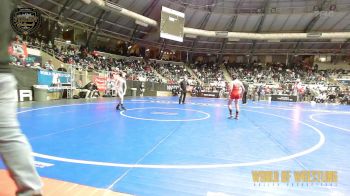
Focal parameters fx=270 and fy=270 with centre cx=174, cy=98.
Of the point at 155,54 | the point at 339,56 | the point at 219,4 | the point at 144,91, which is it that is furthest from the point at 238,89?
the point at 339,56

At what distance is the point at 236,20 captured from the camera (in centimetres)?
3953

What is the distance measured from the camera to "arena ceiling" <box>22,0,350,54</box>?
109ft

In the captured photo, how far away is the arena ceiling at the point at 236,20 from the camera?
33156 millimetres

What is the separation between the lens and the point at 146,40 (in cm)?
4156

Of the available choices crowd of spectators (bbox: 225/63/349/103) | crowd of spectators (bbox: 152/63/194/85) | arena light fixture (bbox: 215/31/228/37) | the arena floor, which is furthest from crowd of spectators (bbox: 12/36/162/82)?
crowd of spectators (bbox: 225/63/349/103)

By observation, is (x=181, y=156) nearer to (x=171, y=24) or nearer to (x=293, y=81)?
(x=171, y=24)

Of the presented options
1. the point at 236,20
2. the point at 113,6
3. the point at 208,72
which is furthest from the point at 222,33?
the point at 113,6

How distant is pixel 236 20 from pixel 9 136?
4064cm

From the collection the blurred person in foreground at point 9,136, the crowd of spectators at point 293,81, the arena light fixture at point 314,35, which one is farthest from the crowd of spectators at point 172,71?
the blurred person in foreground at point 9,136

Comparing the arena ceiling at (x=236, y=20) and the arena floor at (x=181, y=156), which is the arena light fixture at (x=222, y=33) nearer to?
the arena ceiling at (x=236, y=20)

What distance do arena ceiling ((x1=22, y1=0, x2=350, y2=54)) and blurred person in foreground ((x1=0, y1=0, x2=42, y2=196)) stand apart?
97.5 ft

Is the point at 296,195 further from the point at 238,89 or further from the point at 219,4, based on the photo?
the point at 219,4

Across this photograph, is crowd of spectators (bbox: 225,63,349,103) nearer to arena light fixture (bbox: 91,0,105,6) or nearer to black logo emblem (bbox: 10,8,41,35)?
arena light fixture (bbox: 91,0,105,6)

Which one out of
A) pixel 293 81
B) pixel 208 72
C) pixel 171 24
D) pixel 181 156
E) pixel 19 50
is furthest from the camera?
pixel 208 72
